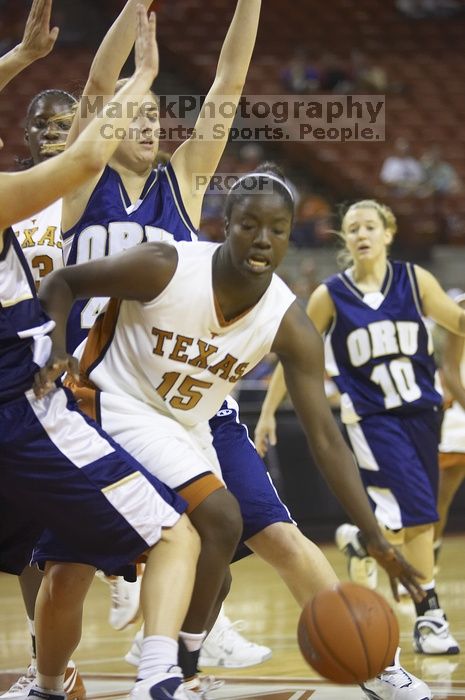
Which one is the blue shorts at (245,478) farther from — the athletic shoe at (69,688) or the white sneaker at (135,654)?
the white sneaker at (135,654)

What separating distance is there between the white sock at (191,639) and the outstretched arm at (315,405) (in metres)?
0.59

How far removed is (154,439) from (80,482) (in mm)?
287

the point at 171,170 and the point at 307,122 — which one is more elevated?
the point at 307,122

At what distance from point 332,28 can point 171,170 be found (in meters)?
13.8

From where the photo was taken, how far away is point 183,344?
135 inches

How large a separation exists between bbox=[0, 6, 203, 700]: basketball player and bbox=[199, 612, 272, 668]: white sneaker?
1656 millimetres

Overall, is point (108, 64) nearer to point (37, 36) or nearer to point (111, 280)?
point (37, 36)

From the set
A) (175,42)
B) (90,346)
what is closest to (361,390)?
(90,346)

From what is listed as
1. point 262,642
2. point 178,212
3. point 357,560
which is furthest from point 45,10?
point 357,560

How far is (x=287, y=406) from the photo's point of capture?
377 inches

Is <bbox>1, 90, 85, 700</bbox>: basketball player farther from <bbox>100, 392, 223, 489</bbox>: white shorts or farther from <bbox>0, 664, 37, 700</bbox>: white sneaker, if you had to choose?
<bbox>100, 392, 223, 489</bbox>: white shorts

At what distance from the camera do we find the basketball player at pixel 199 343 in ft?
10.9

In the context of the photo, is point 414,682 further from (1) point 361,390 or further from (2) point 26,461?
(1) point 361,390

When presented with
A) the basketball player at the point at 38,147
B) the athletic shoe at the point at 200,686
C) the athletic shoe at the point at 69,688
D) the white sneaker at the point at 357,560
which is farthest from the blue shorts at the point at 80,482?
the white sneaker at the point at 357,560
